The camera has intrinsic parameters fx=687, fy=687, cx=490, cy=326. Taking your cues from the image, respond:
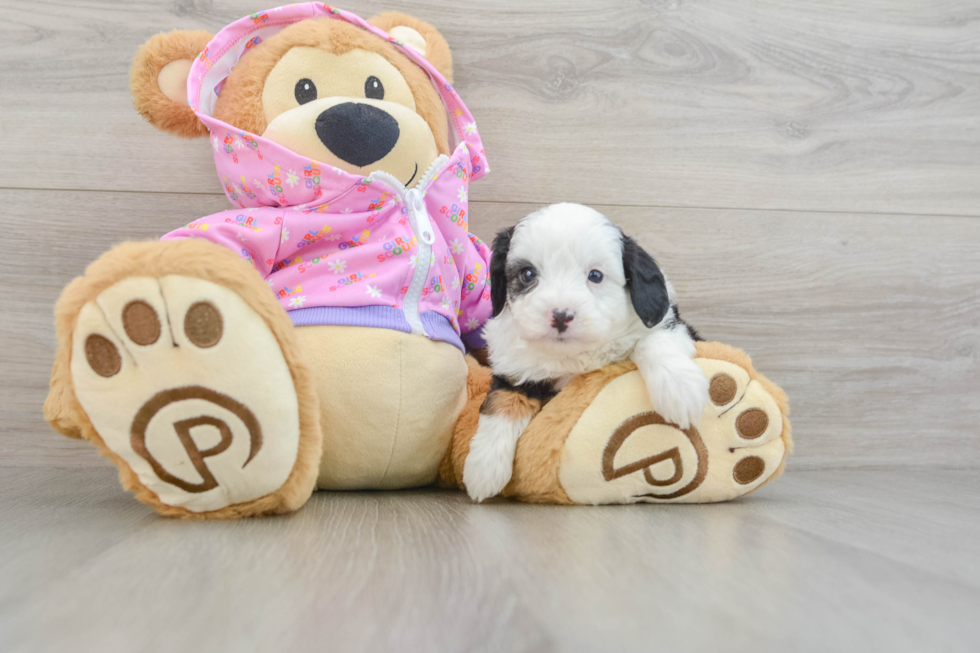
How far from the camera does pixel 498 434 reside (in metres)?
0.98

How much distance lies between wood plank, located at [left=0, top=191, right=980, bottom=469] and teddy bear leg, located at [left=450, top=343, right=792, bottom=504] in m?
0.54

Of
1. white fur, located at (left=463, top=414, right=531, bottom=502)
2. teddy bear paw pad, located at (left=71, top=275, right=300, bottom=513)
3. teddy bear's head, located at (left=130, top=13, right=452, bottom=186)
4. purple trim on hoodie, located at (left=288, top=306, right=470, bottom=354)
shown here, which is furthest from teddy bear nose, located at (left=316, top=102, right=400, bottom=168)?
white fur, located at (left=463, top=414, right=531, bottom=502)

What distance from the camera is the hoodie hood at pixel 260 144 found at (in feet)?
3.37

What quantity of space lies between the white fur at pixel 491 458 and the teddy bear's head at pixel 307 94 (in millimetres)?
424

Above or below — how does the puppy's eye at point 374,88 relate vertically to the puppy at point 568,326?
above

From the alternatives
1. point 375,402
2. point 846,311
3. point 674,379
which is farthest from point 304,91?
point 846,311

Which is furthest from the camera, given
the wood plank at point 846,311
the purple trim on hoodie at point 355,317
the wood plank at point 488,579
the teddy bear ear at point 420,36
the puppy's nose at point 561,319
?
the wood plank at point 846,311

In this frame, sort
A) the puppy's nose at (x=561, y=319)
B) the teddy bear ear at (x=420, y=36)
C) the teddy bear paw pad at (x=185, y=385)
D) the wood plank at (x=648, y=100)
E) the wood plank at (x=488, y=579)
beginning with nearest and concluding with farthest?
the wood plank at (x=488, y=579)
the teddy bear paw pad at (x=185, y=385)
the puppy's nose at (x=561, y=319)
the teddy bear ear at (x=420, y=36)
the wood plank at (x=648, y=100)

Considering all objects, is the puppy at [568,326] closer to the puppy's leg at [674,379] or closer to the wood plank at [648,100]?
the puppy's leg at [674,379]

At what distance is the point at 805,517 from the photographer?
3.06ft

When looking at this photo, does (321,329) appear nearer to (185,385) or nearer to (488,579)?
(185,385)

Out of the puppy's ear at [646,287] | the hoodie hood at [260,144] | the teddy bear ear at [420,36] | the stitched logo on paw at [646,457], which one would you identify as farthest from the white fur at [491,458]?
the teddy bear ear at [420,36]

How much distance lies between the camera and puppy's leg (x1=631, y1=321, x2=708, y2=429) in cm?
90

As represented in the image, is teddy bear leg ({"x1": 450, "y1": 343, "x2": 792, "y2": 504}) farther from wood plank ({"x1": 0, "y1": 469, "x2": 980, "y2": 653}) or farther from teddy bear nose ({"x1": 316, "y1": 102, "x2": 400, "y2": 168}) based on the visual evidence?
teddy bear nose ({"x1": 316, "y1": 102, "x2": 400, "y2": 168})
